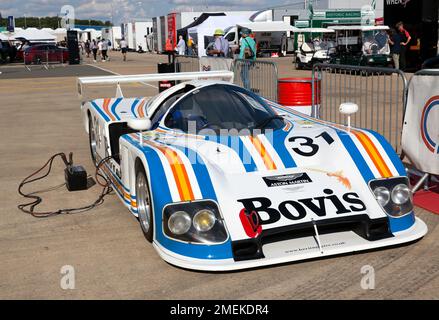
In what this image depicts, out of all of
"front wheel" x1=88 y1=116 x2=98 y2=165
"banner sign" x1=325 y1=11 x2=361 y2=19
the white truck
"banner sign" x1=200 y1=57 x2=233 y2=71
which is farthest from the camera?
"banner sign" x1=325 y1=11 x2=361 y2=19

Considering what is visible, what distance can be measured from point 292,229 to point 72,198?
120 inches

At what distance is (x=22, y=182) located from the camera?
6.67 m

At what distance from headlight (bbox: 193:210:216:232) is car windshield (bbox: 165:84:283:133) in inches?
52.8

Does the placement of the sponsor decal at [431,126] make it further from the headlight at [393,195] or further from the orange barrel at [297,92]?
the orange barrel at [297,92]

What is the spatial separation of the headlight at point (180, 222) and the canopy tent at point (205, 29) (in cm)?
3625

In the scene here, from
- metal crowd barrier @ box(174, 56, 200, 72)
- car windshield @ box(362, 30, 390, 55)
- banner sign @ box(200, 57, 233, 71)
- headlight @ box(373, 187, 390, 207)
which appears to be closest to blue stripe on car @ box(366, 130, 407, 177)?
headlight @ box(373, 187, 390, 207)

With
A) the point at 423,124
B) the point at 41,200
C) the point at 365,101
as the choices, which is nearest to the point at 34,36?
the point at 365,101

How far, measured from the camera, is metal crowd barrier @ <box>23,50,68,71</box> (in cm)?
3519

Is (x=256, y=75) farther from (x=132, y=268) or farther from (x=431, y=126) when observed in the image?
(x=132, y=268)

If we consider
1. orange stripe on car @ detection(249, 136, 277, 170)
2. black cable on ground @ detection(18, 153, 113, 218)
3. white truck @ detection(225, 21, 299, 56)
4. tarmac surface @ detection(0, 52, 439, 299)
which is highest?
white truck @ detection(225, 21, 299, 56)

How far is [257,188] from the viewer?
4.22 metres

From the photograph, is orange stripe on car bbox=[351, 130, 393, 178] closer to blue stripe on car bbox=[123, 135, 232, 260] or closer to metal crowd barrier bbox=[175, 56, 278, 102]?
blue stripe on car bbox=[123, 135, 232, 260]

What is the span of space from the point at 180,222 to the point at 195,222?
0.35 ft
